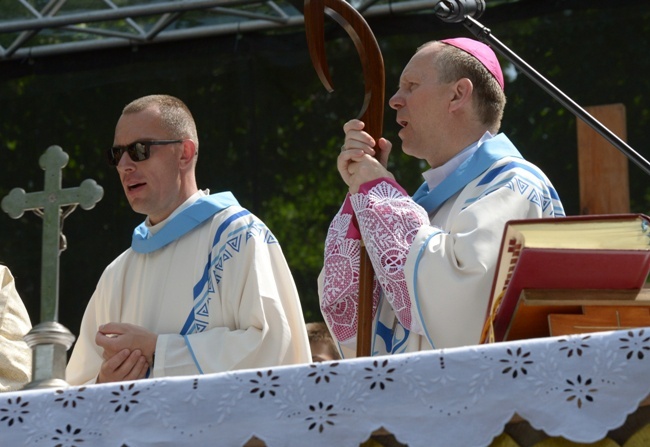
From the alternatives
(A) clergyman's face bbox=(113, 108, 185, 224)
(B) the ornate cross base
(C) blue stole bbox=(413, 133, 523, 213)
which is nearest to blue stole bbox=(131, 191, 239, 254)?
(A) clergyman's face bbox=(113, 108, 185, 224)

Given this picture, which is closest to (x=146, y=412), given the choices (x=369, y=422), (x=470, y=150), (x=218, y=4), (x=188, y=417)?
(x=188, y=417)

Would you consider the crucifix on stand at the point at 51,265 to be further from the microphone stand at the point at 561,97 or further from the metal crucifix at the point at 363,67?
the microphone stand at the point at 561,97

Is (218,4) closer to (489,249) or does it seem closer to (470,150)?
(470,150)

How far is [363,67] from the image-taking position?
3.60 m

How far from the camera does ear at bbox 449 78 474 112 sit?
161 inches

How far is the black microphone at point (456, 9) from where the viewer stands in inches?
134

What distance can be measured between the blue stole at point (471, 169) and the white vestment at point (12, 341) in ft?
6.09

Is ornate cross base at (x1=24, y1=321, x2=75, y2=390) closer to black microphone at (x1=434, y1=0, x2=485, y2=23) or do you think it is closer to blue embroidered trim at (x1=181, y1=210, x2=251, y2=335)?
black microphone at (x1=434, y1=0, x2=485, y2=23)

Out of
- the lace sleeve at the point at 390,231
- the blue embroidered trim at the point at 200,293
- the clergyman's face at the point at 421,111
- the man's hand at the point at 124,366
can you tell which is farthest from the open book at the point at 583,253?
the blue embroidered trim at the point at 200,293

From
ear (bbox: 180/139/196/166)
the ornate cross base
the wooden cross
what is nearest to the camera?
the ornate cross base

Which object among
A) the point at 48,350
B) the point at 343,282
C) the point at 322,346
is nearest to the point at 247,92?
the point at 322,346

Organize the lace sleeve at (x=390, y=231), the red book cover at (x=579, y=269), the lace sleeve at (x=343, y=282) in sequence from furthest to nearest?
1. the lace sleeve at (x=343, y=282)
2. the lace sleeve at (x=390, y=231)
3. the red book cover at (x=579, y=269)

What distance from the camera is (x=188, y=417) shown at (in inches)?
86.7

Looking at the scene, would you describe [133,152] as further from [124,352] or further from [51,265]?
[51,265]
